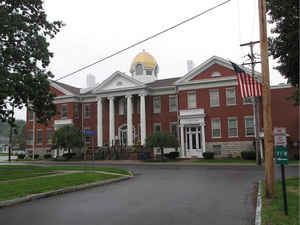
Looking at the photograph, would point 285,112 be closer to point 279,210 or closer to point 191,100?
point 191,100

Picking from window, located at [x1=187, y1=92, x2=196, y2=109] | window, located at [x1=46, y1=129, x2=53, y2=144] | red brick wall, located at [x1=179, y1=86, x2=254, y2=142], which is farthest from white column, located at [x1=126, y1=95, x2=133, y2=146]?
window, located at [x1=46, y1=129, x2=53, y2=144]

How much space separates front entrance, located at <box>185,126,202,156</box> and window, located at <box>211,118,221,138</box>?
1.52 metres

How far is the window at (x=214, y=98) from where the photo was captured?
3453 centimetres

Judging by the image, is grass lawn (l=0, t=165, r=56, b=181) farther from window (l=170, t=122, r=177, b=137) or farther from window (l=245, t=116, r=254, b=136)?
window (l=245, t=116, r=254, b=136)

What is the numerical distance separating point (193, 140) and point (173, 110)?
15.6 ft

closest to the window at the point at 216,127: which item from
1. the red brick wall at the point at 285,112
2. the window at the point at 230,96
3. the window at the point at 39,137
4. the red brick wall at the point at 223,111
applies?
the red brick wall at the point at 223,111

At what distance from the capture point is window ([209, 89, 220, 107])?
34.5 metres

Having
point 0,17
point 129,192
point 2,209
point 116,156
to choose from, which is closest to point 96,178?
point 129,192

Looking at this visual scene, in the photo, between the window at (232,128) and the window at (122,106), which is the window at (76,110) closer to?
the window at (122,106)

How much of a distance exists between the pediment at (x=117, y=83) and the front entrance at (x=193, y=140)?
8.45m

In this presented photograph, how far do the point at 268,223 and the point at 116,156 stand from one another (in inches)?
1186

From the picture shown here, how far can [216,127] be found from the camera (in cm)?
3444

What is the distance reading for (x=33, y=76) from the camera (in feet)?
72.0

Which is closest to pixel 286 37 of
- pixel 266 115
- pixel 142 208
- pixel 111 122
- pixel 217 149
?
pixel 266 115
